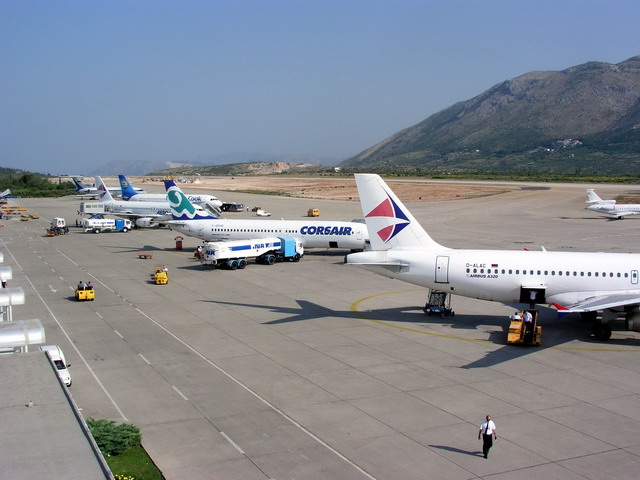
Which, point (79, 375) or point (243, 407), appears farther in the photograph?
point (79, 375)

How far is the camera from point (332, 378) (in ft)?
92.0

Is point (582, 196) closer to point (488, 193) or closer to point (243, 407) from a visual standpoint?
point (488, 193)

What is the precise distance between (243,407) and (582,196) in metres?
130

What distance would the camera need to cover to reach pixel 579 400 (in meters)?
25.7

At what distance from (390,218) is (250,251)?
2431 centimetres

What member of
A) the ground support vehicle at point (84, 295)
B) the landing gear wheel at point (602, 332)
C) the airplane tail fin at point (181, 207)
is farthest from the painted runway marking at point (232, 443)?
the airplane tail fin at point (181, 207)

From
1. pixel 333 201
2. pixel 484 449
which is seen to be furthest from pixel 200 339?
pixel 333 201

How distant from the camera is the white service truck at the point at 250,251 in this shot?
187 feet

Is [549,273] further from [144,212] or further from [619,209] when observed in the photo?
[619,209]

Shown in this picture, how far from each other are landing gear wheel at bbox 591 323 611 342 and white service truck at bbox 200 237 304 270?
109 feet

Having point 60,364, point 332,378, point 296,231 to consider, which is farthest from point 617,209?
point 60,364

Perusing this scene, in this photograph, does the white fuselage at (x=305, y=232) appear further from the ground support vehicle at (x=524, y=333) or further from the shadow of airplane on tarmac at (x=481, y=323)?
the ground support vehicle at (x=524, y=333)

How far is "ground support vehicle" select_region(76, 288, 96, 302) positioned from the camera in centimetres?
4425

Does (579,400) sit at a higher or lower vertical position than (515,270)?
lower
